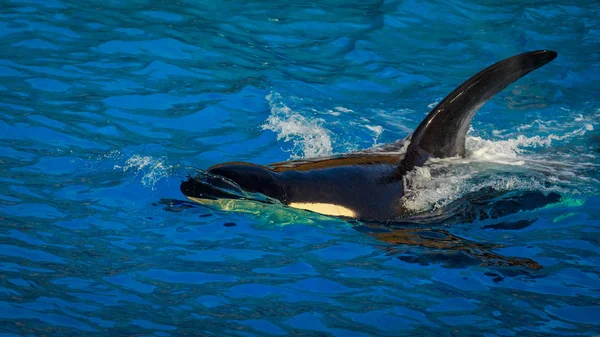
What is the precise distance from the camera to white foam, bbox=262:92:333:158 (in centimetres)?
783

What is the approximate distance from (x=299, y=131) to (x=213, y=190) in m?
2.48

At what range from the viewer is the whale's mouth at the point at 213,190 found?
18.9ft

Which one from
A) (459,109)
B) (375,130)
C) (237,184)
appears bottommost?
(237,184)

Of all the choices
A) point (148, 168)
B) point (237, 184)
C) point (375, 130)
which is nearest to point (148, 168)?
point (148, 168)

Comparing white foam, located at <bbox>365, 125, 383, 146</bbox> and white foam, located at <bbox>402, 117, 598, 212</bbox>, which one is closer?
white foam, located at <bbox>402, 117, 598, 212</bbox>

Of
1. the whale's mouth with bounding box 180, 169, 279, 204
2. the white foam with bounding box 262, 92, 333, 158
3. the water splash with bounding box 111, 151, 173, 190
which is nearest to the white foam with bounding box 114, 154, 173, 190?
the water splash with bounding box 111, 151, 173, 190

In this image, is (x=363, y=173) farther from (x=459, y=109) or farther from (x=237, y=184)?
(x=237, y=184)

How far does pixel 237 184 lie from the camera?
5.73 m

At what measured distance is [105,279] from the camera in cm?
554

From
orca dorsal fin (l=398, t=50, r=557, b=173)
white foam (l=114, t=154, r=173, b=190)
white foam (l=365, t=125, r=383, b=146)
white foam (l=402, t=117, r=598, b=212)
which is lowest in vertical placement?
white foam (l=402, t=117, r=598, b=212)

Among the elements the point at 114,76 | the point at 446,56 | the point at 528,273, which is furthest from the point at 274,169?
the point at 446,56

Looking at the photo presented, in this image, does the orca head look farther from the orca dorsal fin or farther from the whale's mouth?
the orca dorsal fin

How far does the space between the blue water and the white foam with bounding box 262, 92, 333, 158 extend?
0.07ft

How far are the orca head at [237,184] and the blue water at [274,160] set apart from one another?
0.75 feet
